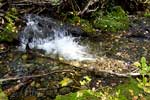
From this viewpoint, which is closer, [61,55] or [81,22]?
[61,55]

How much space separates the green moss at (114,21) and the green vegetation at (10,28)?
2461 mm

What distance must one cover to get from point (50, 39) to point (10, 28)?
1128 millimetres

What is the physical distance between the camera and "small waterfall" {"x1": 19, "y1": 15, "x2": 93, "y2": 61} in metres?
7.43

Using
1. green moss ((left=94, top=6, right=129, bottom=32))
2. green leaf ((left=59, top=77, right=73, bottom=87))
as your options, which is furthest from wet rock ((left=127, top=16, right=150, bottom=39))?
green leaf ((left=59, top=77, right=73, bottom=87))

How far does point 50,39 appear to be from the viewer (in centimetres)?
826

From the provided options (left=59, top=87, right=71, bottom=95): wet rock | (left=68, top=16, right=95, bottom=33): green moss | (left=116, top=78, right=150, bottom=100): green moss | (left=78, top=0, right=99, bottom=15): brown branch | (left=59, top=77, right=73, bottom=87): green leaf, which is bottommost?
(left=59, top=87, right=71, bottom=95): wet rock

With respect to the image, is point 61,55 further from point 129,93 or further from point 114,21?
point 114,21

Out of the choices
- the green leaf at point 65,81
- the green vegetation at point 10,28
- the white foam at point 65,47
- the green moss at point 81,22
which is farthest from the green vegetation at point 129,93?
the green moss at point 81,22

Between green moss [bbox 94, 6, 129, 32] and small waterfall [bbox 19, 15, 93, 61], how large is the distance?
3.82ft

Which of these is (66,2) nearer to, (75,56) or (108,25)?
(108,25)

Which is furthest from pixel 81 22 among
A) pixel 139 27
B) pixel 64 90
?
pixel 64 90

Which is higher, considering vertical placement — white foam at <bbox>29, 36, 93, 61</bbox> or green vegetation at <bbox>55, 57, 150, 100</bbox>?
green vegetation at <bbox>55, 57, 150, 100</bbox>

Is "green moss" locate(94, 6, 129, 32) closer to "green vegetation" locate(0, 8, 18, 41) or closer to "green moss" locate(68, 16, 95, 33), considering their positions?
"green moss" locate(68, 16, 95, 33)

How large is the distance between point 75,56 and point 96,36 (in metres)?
1.48
